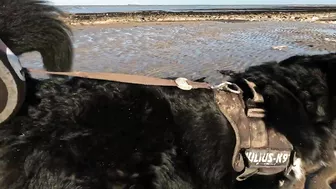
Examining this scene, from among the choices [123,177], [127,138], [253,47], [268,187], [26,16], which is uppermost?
[26,16]

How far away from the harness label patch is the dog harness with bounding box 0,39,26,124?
4.61 feet

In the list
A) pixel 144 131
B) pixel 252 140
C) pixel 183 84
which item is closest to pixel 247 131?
pixel 252 140

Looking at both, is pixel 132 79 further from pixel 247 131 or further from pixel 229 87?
pixel 247 131

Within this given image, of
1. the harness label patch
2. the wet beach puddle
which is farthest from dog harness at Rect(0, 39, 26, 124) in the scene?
the wet beach puddle

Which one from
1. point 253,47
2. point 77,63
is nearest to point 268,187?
point 77,63

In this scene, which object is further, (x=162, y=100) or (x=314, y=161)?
(x=314, y=161)

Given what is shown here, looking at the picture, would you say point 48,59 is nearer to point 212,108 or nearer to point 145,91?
point 145,91

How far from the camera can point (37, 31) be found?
284 centimetres

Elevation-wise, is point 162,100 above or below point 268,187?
above

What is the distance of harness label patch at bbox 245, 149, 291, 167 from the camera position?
2785 millimetres

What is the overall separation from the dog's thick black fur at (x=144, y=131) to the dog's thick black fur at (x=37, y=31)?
0.02 metres

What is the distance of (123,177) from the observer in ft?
8.11

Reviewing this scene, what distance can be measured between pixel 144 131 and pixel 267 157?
82 centimetres

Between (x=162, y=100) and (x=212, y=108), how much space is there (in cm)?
34
